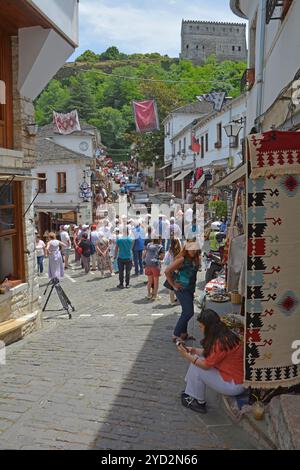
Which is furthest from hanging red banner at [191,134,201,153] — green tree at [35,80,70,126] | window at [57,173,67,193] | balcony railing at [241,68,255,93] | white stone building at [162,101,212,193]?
green tree at [35,80,70,126]

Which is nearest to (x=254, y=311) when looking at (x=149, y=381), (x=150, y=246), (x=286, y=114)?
(x=149, y=381)

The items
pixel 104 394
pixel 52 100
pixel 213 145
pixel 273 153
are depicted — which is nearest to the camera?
pixel 273 153

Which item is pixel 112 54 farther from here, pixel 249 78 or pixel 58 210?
pixel 249 78

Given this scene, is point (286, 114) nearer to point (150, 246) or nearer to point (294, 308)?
point (294, 308)

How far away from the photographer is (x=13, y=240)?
8.39 meters

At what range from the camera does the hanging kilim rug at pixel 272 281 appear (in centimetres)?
397

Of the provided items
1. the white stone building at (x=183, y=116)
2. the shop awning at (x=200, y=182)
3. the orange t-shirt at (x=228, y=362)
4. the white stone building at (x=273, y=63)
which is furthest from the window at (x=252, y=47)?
the white stone building at (x=183, y=116)

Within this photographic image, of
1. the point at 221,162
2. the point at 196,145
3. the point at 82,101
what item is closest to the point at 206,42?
the point at 82,101

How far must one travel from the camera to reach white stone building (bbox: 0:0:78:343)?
7688mm

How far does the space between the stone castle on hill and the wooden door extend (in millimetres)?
120664

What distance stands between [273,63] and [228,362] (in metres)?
5.85

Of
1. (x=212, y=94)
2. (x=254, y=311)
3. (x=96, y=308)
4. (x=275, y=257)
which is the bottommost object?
(x=96, y=308)
